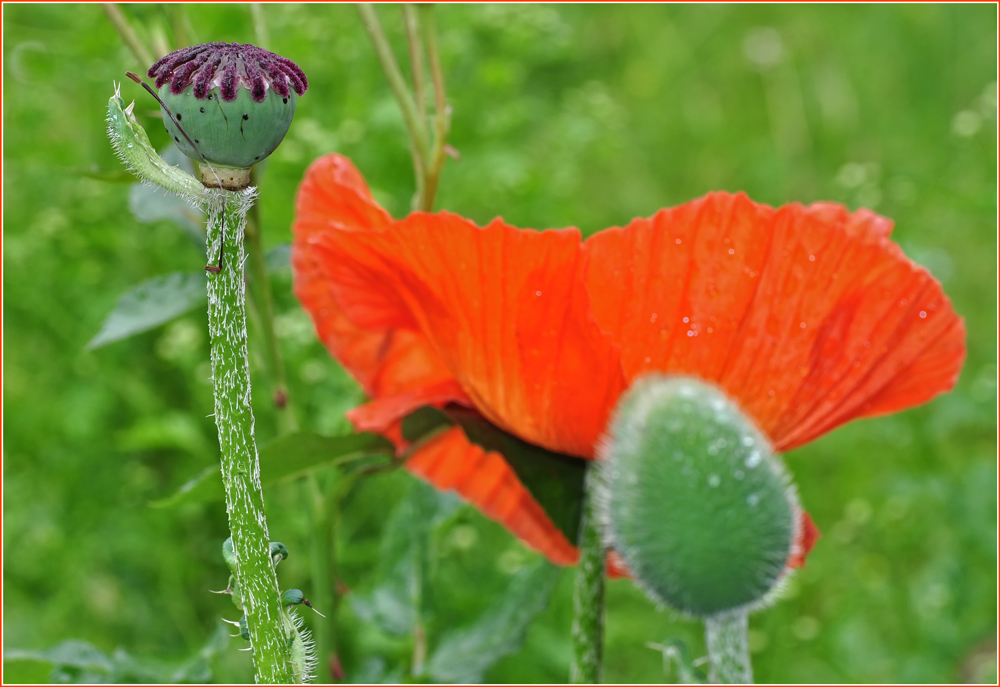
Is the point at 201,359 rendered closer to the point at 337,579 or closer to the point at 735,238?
the point at 337,579

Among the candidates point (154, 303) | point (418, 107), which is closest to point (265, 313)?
point (154, 303)

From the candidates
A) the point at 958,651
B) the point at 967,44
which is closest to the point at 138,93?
the point at 958,651

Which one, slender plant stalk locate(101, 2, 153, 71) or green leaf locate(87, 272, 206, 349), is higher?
slender plant stalk locate(101, 2, 153, 71)

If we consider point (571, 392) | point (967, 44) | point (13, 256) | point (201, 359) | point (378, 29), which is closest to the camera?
point (571, 392)

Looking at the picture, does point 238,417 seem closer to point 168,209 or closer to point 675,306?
point 675,306

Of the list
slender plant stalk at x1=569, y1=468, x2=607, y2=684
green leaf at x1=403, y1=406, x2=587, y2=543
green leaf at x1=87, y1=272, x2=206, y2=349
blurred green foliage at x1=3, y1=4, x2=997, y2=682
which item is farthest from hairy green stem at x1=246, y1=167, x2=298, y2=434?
blurred green foliage at x1=3, y1=4, x2=997, y2=682

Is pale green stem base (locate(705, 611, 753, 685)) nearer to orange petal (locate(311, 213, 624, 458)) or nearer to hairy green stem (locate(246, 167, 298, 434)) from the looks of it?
orange petal (locate(311, 213, 624, 458))

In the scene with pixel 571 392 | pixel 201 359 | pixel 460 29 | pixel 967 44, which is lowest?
pixel 571 392
